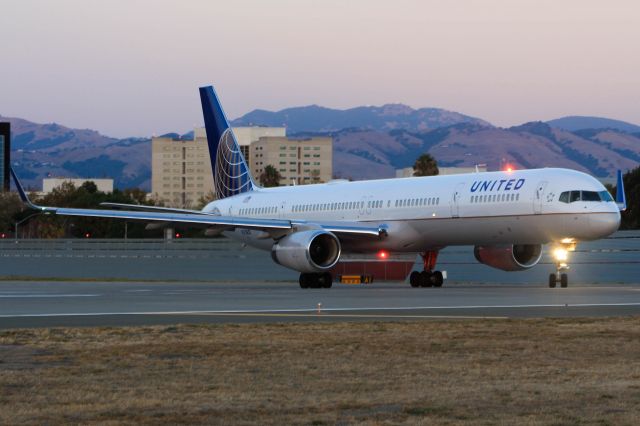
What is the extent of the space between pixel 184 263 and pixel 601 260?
21.8 m

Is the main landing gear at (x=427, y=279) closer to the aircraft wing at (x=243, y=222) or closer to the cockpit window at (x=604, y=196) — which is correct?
the aircraft wing at (x=243, y=222)

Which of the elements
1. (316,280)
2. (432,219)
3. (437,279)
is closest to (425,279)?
(437,279)

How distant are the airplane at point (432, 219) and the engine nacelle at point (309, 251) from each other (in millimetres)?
34

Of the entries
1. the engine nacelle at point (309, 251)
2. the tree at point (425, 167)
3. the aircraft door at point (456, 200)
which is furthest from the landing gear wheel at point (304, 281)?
the tree at point (425, 167)

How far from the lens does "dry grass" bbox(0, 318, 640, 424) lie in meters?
11.1

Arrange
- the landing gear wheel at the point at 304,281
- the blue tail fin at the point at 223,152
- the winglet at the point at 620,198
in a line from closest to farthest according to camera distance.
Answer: the winglet at the point at 620,198 → the landing gear wheel at the point at 304,281 → the blue tail fin at the point at 223,152

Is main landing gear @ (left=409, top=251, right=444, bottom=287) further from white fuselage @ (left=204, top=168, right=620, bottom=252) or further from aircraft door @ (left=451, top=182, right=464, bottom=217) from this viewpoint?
aircraft door @ (left=451, top=182, right=464, bottom=217)

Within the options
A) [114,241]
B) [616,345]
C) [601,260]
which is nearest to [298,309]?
[616,345]

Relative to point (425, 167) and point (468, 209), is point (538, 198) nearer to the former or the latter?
point (468, 209)

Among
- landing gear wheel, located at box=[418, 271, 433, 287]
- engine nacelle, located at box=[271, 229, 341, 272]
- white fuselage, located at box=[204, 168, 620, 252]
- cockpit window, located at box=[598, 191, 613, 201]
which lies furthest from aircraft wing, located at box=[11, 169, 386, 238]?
cockpit window, located at box=[598, 191, 613, 201]

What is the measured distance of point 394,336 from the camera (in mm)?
18703

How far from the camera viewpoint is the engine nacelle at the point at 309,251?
4034 centimetres

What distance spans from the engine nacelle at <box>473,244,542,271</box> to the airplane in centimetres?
3

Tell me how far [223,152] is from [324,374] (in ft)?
131
